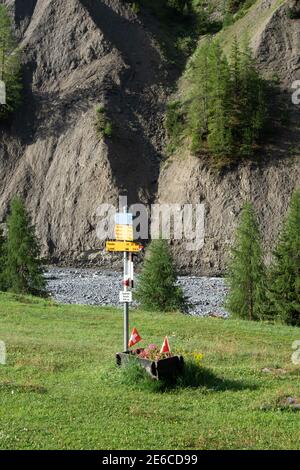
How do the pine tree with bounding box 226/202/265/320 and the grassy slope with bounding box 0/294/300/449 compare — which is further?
the pine tree with bounding box 226/202/265/320

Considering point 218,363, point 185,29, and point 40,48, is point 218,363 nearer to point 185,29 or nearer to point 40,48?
point 40,48

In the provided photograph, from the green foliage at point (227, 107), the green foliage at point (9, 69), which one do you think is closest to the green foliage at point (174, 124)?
the green foliage at point (227, 107)

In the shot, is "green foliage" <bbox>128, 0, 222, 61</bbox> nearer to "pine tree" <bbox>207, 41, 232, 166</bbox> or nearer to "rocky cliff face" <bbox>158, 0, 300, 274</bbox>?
"rocky cliff face" <bbox>158, 0, 300, 274</bbox>

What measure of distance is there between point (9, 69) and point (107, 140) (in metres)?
15.5

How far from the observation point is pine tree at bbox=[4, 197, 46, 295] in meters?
33.9

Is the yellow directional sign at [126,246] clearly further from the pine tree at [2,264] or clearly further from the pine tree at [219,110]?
the pine tree at [219,110]

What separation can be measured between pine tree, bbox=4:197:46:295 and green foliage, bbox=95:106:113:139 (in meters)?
22.7

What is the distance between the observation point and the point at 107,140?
180 feet

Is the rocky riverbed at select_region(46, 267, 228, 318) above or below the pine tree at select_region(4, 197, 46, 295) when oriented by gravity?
below

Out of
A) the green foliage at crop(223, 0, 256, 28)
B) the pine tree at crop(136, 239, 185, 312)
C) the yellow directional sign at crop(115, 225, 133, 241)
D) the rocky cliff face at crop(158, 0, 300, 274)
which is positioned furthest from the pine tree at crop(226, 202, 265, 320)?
the green foliage at crop(223, 0, 256, 28)

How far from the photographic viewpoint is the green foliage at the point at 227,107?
50906 mm

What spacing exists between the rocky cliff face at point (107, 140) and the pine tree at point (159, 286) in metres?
15.4

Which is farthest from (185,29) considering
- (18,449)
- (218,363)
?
(18,449)

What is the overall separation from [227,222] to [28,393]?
38925mm
